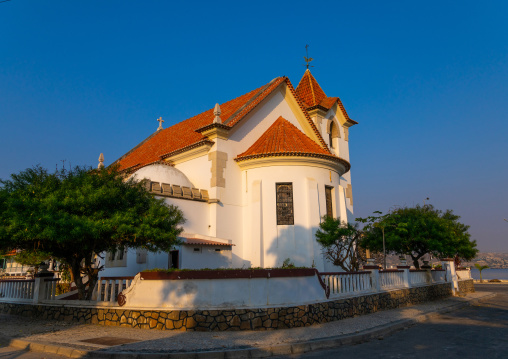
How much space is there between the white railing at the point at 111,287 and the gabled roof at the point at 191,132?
10.7 meters

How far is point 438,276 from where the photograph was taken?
86.7 ft

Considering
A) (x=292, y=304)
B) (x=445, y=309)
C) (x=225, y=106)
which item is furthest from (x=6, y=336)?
(x=225, y=106)

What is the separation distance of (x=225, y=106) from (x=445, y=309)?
20.8 m

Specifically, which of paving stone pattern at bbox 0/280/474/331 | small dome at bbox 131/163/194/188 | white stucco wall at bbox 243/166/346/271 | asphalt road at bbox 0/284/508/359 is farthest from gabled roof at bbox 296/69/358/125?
asphalt road at bbox 0/284/508/359

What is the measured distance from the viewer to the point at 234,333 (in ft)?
36.7

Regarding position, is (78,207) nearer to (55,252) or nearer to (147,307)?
(55,252)

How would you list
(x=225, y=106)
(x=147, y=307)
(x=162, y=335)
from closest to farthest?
(x=162, y=335), (x=147, y=307), (x=225, y=106)

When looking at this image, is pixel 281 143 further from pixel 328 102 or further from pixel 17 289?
pixel 17 289

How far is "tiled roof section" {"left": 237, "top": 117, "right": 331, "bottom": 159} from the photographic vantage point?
2286 cm

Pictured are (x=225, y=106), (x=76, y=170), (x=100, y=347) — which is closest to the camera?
(x=100, y=347)

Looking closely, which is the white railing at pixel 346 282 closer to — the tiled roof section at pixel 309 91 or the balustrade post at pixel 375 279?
the balustrade post at pixel 375 279

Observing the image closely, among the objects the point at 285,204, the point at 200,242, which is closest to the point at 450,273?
the point at 285,204

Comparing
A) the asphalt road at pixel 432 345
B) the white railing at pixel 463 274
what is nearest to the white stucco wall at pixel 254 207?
the asphalt road at pixel 432 345

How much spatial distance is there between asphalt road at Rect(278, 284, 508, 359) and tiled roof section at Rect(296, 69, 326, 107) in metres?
22.5
